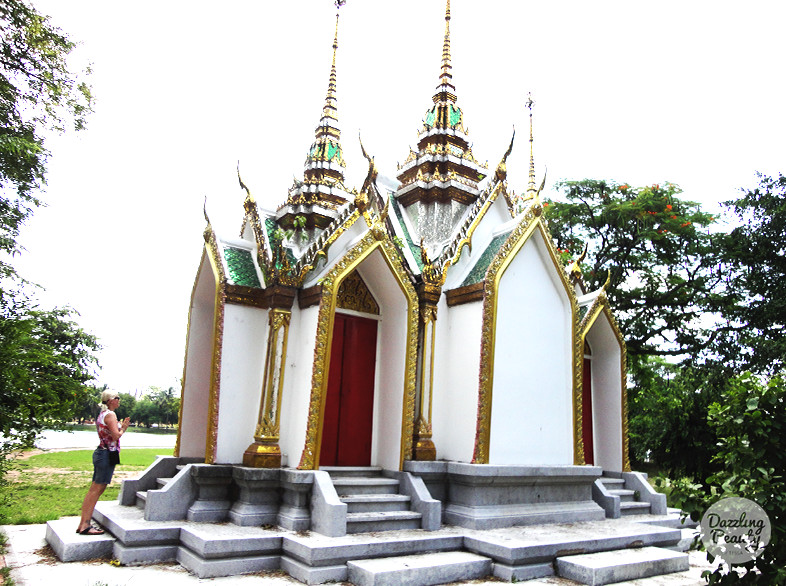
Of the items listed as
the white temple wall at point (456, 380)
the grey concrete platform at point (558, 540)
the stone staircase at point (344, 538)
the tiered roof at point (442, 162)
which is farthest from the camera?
the tiered roof at point (442, 162)

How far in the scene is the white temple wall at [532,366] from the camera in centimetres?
784

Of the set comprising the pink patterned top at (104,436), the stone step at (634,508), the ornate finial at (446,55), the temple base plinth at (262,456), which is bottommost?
the stone step at (634,508)

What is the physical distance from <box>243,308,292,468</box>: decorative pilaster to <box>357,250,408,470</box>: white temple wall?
133cm

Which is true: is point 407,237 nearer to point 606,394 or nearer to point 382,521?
point 382,521

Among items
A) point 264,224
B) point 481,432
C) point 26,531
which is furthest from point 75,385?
point 481,432

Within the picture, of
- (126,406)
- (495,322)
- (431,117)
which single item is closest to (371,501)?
(495,322)

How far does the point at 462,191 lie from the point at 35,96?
21.9ft

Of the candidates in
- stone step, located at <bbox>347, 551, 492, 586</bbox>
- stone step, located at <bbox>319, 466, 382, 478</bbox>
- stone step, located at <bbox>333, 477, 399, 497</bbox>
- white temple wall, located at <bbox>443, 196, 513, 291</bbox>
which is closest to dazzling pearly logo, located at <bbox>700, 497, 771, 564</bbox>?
stone step, located at <bbox>347, 551, 492, 586</bbox>

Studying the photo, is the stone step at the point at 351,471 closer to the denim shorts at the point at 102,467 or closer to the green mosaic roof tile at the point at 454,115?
the denim shorts at the point at 102,467

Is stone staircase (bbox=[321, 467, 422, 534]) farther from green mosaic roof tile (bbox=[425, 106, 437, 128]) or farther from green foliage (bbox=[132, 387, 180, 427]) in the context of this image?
green foliage (bbox=[132, 387, 180, 427])

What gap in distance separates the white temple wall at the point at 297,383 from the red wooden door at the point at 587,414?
5.74 meters

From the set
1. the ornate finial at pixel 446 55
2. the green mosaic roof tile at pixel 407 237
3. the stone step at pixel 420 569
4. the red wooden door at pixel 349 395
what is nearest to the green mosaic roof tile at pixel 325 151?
the green mosaic roof tile at pixel 407 237

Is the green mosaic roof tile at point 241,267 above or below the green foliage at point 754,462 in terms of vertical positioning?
above

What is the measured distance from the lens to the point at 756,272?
47.5 feet
